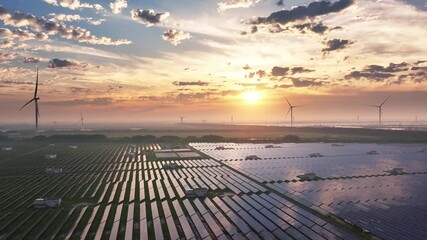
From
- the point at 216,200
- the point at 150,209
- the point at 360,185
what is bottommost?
the point at 360,185

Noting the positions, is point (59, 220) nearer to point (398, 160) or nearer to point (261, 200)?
point (261, 200)

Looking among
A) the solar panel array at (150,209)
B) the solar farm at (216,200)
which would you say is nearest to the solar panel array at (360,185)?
the solar farm at (216,200)

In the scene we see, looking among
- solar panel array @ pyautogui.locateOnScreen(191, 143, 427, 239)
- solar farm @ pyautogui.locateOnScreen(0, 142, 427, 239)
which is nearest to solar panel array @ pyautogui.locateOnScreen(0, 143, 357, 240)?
solar farm @ pyautogui.locateOnScreen(0, 142, 427, 239)

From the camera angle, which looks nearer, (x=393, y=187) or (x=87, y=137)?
(x=393, y=187)

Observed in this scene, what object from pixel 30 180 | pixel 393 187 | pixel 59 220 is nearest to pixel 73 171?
pixel 30 180

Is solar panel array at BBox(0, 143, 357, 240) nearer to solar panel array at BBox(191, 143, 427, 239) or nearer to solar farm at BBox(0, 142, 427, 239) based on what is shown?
solar farm at BBox(0, 142, 427, 239)

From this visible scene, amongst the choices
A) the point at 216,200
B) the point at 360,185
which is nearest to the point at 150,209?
the point at 216,200

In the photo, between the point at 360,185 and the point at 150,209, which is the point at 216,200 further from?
the point at 360,185
